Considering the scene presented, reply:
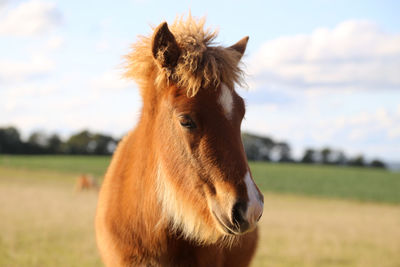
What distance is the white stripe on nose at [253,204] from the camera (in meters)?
2.76

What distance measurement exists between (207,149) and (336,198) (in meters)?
38.3

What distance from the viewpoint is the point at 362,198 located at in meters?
38.2

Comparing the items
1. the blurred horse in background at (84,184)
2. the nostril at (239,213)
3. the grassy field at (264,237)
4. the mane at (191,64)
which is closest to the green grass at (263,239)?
the grassy field at (264,237)

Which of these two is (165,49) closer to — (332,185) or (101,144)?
(332,185)

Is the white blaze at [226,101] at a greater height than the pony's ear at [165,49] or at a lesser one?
lesser

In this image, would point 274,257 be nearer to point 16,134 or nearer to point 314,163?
point 16,134

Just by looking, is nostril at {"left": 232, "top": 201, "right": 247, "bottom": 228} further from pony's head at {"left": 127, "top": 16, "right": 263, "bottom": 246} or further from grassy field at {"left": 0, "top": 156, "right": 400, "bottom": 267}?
grassy field at {"left": 0, "top": 156, "right": 400, "bottom": 267}

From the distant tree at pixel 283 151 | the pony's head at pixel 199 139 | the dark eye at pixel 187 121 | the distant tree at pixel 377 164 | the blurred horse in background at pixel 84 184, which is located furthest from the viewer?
the distant tree at pixel 377 164

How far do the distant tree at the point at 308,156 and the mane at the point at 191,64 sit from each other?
261 feet

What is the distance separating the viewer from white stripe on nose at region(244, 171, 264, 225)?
2.76m

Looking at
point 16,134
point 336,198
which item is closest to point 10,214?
point 336,198

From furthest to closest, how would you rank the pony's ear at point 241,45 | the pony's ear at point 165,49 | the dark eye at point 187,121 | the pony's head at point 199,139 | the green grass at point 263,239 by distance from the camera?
the green grass at point 263,239 < the pony's ear at point 241,45 < the pony's ear at point 165,49 < the dark eye at point 187,121 < the pony's head at point 199,139

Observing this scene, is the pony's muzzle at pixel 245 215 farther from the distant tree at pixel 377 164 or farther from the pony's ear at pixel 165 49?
the distant tree at pixel 377 164

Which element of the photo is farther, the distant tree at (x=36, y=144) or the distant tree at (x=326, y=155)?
the distant tree at (x=326, y=155)
